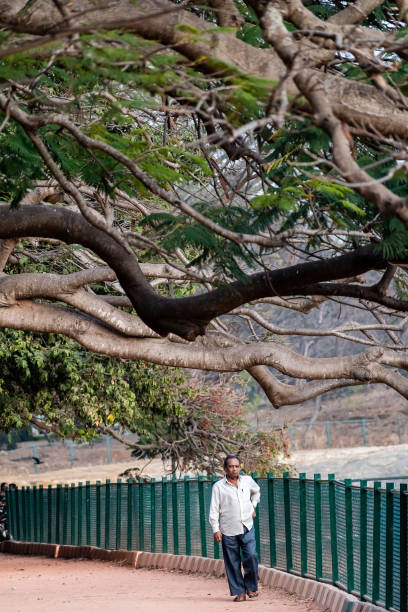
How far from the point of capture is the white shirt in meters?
11.5

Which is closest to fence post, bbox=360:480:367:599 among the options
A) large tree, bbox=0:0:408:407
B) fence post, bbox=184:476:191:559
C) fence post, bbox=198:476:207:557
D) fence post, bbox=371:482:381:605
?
fence post, bbox=371:482:381:605

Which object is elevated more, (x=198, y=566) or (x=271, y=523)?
(x=271, y=523)

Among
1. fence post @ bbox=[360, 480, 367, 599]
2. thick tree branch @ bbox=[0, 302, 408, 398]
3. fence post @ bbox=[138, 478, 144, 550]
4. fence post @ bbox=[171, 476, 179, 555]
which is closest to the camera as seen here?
fence post @ bbox=[360, 480, 367, 599]

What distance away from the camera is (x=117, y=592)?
13.4 m

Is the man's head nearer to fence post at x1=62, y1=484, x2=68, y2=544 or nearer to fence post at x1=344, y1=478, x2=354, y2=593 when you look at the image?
fence post at x1=344, y1=478, x2=354, y2=593

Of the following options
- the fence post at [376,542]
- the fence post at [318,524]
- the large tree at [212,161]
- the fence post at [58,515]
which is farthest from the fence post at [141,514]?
the fence post at [376,542]

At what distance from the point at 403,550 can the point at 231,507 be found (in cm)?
281

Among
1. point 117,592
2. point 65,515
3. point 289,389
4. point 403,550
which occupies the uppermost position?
point 289,389

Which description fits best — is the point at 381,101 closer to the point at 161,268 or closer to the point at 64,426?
the point at 161,268

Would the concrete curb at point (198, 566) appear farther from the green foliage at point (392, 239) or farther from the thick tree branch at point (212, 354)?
the green foliage at point (392, 239)

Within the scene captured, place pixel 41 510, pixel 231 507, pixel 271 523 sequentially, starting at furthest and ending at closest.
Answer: pixel 41 510 < pixel 271 523 < pixel 231 507

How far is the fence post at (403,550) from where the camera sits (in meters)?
8.95

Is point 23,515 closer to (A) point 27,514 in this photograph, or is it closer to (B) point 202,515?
(A) point 27,514

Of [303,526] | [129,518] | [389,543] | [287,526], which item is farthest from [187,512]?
[389,543]
